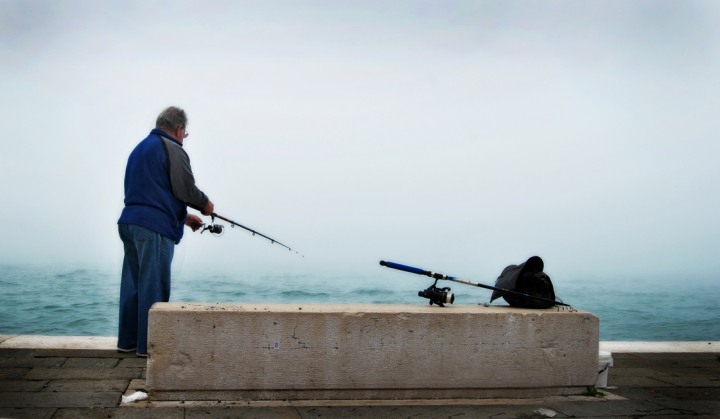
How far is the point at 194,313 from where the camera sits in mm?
3355

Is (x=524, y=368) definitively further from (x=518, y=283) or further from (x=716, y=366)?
(x=716, y=366)

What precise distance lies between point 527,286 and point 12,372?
3402 mm

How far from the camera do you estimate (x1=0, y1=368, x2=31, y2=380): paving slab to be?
3.93 meters

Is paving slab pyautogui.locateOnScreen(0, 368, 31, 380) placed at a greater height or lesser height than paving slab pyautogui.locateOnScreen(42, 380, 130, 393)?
lesser

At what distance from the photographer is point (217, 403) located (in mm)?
3430

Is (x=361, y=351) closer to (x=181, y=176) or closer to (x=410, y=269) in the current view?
(x=410, y=269)

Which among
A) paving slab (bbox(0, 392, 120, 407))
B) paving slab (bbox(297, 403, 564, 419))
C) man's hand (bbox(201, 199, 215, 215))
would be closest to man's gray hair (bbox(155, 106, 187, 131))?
man's hand (bbox(201, 199, 215, 215))

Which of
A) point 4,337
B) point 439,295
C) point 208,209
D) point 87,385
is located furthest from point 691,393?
point 4,337

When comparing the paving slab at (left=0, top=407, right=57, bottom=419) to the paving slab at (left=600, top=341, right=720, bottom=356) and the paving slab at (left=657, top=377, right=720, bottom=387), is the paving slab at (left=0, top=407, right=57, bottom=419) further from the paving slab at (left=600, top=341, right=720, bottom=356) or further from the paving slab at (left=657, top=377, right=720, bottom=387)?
the paving slab at (left=600, top=341, right=720, bottom=356)

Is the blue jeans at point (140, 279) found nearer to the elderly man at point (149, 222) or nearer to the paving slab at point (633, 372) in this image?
the elderly man at point (149, 222)

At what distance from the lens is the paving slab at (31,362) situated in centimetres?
424

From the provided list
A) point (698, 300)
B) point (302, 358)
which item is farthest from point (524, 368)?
point (698, 300)

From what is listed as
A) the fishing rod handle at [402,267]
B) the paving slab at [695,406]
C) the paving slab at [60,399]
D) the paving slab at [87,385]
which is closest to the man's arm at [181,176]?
the paving slab at [87,385]

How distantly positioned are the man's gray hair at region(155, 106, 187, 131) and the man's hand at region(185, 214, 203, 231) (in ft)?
2.36
